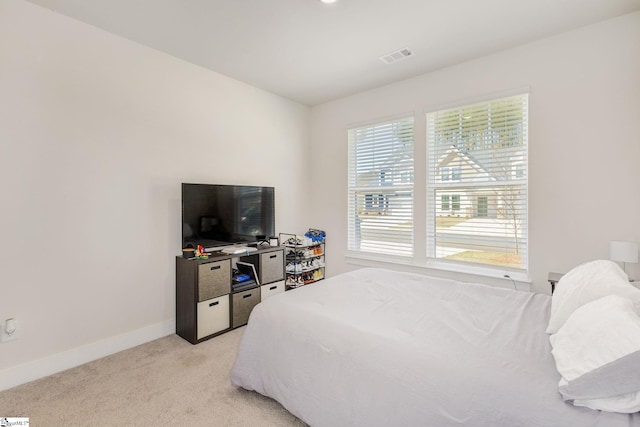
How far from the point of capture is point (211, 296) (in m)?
2.80

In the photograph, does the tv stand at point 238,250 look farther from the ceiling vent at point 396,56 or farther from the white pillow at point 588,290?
the white pillow at point 588,290

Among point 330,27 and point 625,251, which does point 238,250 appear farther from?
point 625,251

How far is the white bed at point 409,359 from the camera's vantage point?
1.07 meters

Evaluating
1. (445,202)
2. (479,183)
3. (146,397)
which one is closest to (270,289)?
(146,397)

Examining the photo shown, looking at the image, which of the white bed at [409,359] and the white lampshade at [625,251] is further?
the white lampshade at [625,251]

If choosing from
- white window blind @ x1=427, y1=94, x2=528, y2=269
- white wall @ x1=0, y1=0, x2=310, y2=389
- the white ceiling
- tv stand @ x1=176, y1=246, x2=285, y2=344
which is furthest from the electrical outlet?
white window blind @ x1=427, y1=94, x2=528, y2=269

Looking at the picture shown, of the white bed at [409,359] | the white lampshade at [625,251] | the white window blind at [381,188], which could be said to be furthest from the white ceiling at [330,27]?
the white bed at [409,359]

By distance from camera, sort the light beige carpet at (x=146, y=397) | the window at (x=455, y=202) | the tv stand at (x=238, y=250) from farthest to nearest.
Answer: the window at (x=455, y=202), the tv stand at (x=238, y=250), the light beige carpet at (x=146, y=397)

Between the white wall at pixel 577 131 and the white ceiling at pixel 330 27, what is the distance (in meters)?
0.17

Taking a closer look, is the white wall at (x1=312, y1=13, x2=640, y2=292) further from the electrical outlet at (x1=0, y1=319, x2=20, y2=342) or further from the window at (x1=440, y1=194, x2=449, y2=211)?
the electrical outlet at (x1=0, y1=319, x2=20, y2=342)

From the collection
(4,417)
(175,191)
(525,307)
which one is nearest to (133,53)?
(175,191)

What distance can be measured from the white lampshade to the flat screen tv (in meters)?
3.13

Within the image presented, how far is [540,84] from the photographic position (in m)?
2.70

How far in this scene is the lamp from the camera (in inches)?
83.6
